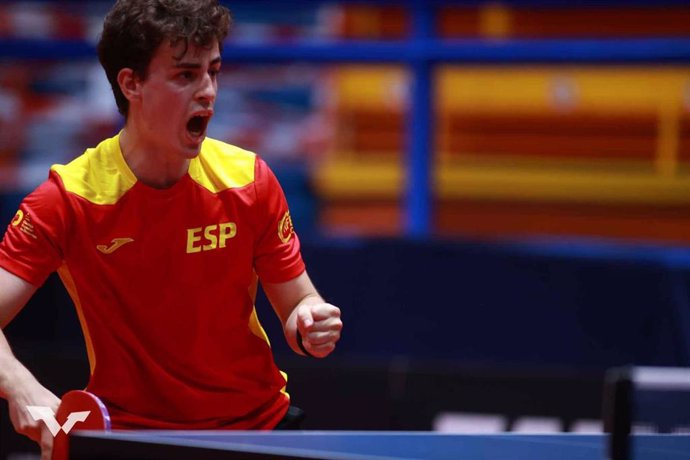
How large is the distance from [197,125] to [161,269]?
0.29 m

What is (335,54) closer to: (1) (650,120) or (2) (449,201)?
(2) (449,201)

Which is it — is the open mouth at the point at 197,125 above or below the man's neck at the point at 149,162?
above

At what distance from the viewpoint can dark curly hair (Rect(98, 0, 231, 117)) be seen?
228 cm

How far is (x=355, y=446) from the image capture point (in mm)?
1844

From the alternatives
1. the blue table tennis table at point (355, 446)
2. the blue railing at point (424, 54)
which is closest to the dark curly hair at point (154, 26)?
the blue table tennis table at point (355, 446)

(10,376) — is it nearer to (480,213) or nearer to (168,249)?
(168,249)

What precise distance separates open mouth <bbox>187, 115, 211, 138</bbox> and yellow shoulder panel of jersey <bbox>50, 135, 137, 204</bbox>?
16cm

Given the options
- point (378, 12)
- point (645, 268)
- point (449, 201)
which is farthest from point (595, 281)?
point (378, 12)

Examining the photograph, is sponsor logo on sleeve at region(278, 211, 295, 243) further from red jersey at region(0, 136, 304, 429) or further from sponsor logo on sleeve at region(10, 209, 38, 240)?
sponsor logo on sleeve at region(10, 209, 38, 240)

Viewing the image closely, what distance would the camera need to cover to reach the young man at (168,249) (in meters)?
2.30

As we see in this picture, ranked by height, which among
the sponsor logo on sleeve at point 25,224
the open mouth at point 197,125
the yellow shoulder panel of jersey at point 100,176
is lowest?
the sponsor logo on sleeve at point 25,224

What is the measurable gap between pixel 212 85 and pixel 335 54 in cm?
237

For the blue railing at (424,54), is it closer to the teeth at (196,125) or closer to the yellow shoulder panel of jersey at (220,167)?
the yellow shoulder panel of jersey at (220,167)

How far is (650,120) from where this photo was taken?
6734 mm
